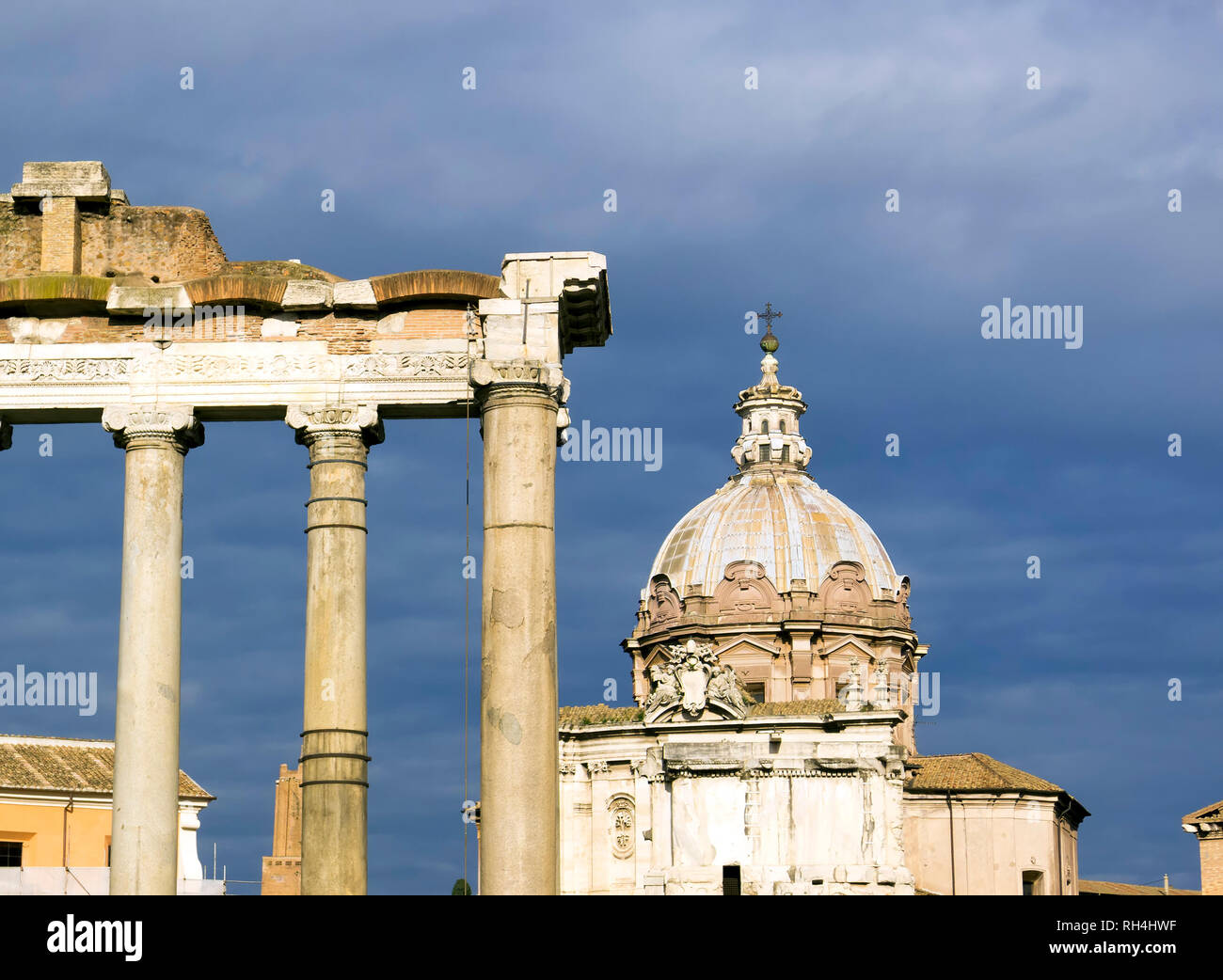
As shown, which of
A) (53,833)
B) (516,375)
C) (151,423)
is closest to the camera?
(516,375)

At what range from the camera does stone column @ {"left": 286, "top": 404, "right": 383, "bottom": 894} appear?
21.2 meters

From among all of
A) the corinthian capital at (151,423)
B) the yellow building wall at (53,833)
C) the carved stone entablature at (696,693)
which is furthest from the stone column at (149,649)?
the carved stone entablature at (696,693)

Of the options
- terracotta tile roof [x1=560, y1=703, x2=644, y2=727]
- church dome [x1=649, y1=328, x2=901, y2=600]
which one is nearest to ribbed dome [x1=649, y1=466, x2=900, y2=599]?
church dome [x1=649, y1=328, x2=901, y2=600]

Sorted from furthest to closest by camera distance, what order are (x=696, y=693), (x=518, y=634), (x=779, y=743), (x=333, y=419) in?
(x=696, y=693) → (x=779, y=743) → (x=333, y=419) → (x=518, y=634)

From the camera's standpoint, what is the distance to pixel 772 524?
252 ft

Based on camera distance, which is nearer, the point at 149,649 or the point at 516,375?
the point at 516,375

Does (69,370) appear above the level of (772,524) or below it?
below

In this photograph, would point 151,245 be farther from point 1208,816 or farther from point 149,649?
point 1208,816

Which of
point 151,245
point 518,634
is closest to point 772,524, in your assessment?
point 151,245

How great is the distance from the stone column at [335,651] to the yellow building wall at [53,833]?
3395cm

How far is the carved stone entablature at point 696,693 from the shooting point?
59.0 metres

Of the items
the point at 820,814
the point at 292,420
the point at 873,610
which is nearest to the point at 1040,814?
the point at 873,610

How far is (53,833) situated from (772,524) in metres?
32.9

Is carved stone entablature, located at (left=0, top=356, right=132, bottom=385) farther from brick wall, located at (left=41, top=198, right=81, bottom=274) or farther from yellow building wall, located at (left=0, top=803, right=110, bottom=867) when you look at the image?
yellow building wall, located at (left=0, top=803, right=110, bottom=867)
